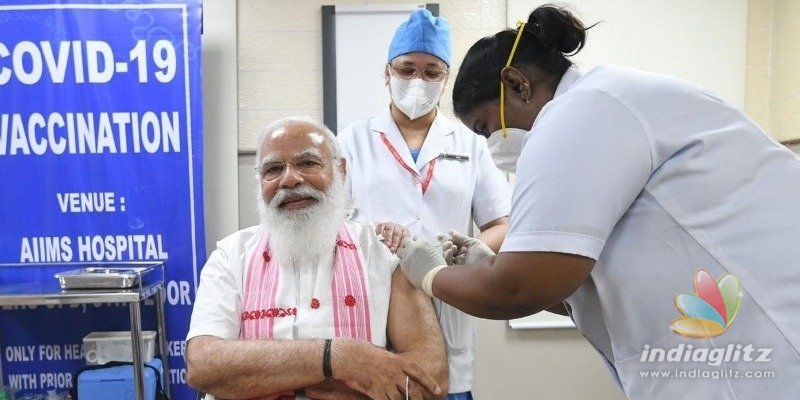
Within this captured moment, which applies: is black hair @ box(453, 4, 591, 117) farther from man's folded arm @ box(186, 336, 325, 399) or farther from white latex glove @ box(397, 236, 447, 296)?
man's folded arm @ box(186, 336, 325, 399)

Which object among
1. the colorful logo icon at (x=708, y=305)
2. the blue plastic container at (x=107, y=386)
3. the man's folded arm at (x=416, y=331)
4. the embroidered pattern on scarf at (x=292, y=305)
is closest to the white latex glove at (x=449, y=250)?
the man's folded arm at (x=416, y=331)

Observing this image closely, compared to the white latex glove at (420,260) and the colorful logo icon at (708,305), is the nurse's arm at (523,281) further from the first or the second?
the white latex glove at (420,260)

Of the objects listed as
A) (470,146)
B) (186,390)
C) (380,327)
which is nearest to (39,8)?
(186,390)

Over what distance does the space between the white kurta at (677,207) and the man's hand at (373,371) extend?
0.64m

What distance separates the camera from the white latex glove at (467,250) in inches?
61.6

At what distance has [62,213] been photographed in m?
2.77

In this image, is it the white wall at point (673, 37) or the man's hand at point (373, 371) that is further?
the white wall at point (673, 37)

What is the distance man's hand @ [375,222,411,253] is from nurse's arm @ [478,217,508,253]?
0.33 metres

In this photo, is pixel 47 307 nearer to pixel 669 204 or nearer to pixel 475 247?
pixel 475 247

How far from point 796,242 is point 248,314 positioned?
1317 mm

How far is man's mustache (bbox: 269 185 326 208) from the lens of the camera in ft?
5.56

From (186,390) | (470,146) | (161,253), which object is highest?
(470,146)

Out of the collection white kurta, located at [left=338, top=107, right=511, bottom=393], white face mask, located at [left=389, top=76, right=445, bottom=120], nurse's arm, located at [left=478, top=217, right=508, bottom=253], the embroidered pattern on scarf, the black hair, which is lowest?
the embroidered pattern on scarf

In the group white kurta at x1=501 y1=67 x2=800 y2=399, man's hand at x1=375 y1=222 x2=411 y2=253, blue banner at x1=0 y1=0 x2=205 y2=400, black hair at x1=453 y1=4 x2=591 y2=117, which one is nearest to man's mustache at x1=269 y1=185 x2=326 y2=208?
man's hand at x1=375 y1=222 x2=411 y2=253
